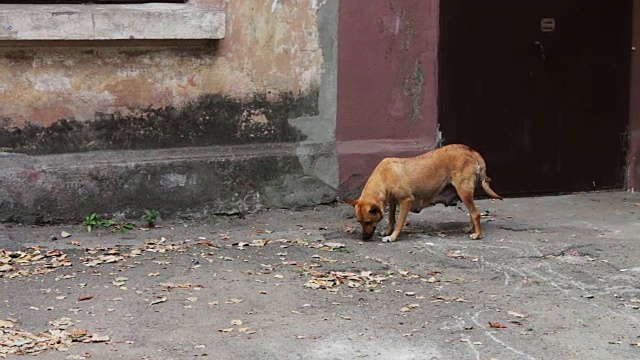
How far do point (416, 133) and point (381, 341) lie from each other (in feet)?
13.3

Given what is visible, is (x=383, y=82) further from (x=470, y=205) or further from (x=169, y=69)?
(x=169, y=69)

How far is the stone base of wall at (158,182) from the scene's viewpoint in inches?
303

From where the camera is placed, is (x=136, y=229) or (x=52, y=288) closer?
(x=52, y=288)

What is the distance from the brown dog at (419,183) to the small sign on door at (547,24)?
228 centimetres

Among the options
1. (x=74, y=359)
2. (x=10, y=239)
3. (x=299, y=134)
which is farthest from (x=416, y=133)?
(x=74, y=359)

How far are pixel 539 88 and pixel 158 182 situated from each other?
412 cm

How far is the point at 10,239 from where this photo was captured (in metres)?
7.34

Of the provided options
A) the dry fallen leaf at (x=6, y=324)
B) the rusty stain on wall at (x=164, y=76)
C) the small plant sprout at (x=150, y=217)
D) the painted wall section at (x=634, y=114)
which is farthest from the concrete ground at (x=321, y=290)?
the painted wall section at (x=634, y=114)

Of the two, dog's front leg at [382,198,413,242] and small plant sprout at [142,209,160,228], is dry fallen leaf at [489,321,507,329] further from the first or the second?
small plant sprout at [142,209,160,228]

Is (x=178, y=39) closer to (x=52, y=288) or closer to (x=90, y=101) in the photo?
(x=90, y=101)

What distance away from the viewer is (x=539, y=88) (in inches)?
376

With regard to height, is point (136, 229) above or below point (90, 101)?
below

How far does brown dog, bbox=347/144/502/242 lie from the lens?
A: 24.9 feet

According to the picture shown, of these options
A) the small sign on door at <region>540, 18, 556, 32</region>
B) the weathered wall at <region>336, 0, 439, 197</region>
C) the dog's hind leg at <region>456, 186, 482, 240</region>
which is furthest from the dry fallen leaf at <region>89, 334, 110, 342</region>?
the small sign on door at <region>540, 18, 556, 32</region>
